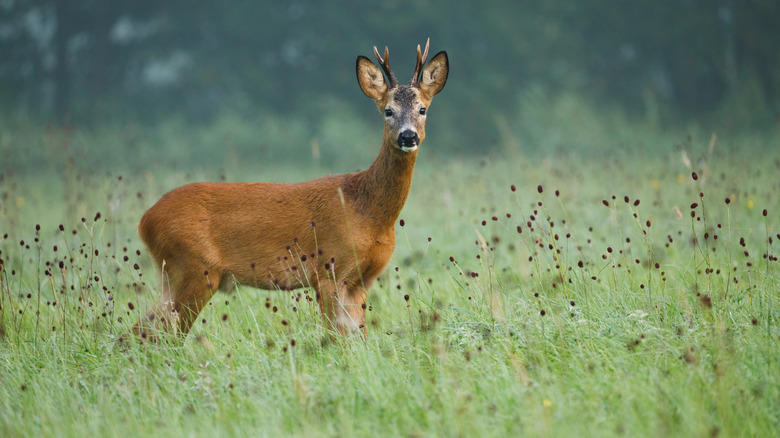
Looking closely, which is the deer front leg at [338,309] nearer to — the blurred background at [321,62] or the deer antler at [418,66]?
the deer antler at [418,66]

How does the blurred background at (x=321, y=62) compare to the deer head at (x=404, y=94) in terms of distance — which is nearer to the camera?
the deer head at (x=404, y=94)

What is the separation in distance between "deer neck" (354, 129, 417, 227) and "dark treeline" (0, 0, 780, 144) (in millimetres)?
17605

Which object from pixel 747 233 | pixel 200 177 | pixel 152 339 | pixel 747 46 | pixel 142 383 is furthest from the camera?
pixel 747 46

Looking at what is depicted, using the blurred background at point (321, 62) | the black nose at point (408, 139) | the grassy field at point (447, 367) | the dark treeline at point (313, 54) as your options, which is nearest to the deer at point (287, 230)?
the black nose at point (408, 139)

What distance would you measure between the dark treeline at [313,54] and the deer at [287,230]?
1764 centimetres

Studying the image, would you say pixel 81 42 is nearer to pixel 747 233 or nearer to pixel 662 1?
pixel 662 1

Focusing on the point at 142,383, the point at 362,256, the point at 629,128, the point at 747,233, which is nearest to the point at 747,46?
the point at 629,128

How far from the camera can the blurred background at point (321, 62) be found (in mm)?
20406

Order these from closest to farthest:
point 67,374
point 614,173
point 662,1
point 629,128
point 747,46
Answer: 1. point 67,374
2. point 614,173
3. point 629,128
4. point 747,46
5. point 662,1

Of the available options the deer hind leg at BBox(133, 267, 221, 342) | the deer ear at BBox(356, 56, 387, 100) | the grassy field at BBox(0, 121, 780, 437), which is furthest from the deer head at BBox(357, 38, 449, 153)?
the deer hind leg at BBox(133, 267, 221, 342)

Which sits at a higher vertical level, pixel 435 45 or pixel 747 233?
pixel 435 45

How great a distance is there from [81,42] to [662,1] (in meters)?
17.9

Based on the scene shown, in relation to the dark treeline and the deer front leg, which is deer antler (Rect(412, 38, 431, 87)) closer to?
the deer front leg

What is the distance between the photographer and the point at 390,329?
4.02 metres
